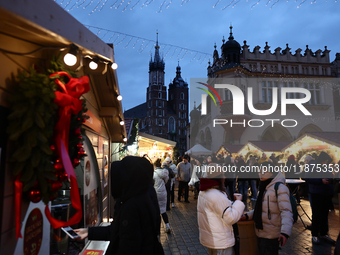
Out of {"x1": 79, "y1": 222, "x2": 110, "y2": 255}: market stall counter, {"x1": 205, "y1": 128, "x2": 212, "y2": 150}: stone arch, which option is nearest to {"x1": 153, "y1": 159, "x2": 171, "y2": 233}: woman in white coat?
{"x1": 79, "y1": 222, "x2": 110, "y2": 255}: market stall counter

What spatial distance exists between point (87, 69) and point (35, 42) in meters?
1.27

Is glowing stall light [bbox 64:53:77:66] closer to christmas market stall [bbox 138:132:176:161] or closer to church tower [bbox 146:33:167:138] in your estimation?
christmas market stall [bbox 138:132:176:161]

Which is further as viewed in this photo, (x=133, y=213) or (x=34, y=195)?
(x=133, y=213)

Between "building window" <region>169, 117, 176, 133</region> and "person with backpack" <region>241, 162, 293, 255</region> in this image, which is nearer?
"person with backpack" <region>241, 162, 293, 255</region>

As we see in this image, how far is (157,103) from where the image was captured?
313 ft

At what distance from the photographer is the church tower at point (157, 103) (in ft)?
306

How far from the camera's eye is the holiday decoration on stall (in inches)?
67.2

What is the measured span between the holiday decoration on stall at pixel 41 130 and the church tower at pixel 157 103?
295ft

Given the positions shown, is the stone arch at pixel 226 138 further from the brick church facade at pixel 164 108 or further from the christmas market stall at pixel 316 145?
the brick church facade at pixel 164 108

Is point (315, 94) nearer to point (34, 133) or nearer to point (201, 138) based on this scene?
point (201, 138)

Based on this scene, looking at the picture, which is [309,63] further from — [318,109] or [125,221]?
[125,221]

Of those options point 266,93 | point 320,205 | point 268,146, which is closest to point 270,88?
point 266,93

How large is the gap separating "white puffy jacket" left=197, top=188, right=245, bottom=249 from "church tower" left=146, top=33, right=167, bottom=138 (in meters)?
89.0

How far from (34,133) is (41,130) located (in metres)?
0.05
